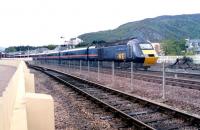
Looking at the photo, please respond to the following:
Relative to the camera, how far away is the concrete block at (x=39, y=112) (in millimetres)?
5586

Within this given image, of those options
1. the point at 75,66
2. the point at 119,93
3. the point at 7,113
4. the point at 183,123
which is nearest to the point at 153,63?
the point at 75,66

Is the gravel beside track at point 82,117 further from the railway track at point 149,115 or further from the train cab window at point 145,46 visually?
the train cab window at point 145,46

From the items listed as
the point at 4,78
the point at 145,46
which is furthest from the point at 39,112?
the point at 145,46

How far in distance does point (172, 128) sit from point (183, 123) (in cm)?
70

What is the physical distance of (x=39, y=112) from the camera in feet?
18.6

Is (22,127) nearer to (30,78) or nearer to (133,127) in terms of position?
(133,127)

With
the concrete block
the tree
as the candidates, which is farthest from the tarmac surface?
the tree

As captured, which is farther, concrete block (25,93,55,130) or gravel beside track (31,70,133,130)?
gravel beside track (31,70,133,130)

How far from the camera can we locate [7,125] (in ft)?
14.9

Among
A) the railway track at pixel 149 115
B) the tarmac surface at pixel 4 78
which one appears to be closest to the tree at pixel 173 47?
the tarmac surface at pixel 4 78

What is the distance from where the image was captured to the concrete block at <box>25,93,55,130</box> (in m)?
5.59

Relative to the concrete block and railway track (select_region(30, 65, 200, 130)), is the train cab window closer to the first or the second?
railway track (select_region(30, 65, 200, 130))

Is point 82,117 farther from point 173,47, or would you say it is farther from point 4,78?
point 173,47

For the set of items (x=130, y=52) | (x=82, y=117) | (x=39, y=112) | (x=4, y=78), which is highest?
(x=130, y=52)
